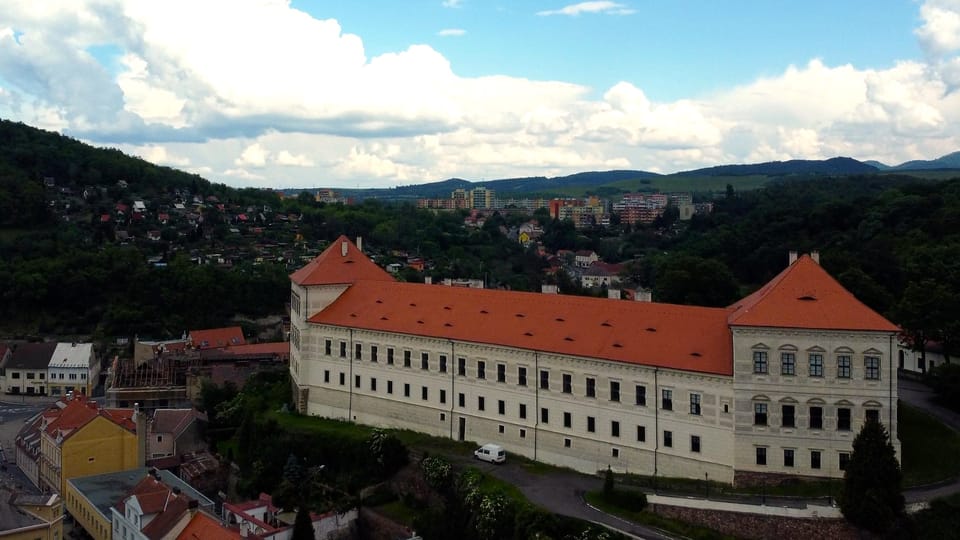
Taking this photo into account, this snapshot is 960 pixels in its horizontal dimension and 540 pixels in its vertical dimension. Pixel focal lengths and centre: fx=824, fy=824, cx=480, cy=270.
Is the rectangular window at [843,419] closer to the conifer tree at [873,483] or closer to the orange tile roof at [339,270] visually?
the conifer tree at [873,483]

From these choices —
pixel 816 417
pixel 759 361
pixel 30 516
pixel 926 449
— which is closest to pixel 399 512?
pixel 30 516

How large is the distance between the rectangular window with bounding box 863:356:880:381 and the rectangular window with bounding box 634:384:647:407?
10.0 meters

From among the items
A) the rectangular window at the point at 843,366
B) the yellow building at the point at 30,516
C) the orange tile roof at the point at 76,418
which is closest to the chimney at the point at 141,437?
the orange tile roof at the point at 76,418

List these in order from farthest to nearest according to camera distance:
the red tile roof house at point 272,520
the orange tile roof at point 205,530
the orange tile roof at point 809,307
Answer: the red tile roof house at point 272,520
the orange tile roof at point 809,307
the orange tile roof at point 205,530

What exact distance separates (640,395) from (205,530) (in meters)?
21.5

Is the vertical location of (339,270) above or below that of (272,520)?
above

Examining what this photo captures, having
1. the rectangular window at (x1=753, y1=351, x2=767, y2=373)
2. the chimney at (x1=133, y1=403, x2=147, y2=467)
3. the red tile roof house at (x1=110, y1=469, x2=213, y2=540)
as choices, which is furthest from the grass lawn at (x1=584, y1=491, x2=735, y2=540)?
the chimney at (x1=133, y1=403, x2=147, y2=467)

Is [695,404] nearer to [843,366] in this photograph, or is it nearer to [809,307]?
[843,366]

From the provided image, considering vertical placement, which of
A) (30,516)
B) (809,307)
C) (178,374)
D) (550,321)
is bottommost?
(30,516)

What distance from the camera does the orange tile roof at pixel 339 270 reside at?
187 feet

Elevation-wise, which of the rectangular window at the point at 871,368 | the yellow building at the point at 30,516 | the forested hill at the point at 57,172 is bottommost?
the yellow building at the point at 30,516

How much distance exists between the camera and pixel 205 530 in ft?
121

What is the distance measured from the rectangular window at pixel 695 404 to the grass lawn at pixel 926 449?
9.19 meters

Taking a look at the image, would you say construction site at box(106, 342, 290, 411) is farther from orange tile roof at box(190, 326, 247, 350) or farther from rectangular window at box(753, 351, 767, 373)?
rectangular window at box(753, 351, 767, 373)
